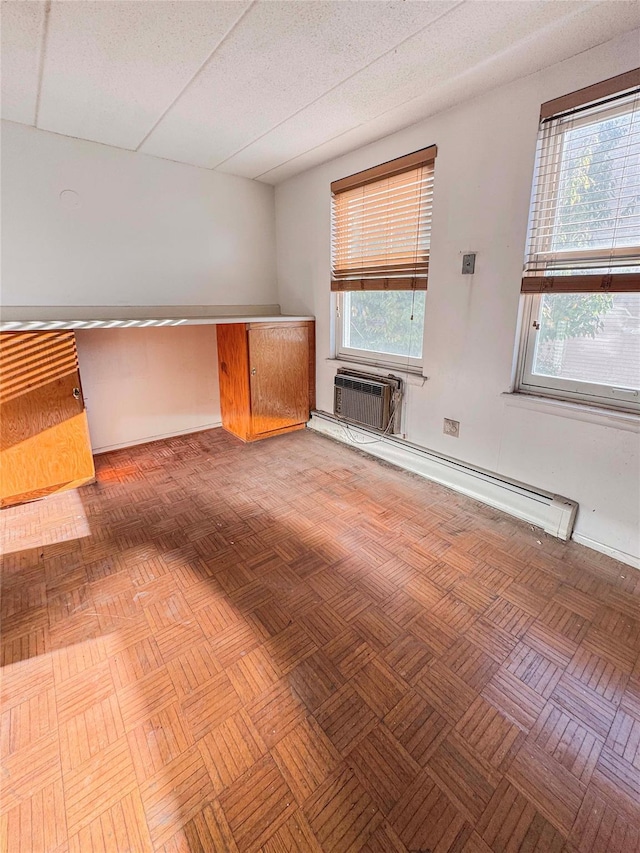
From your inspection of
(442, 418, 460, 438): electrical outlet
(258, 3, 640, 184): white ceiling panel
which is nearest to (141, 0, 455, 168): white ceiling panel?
(258, 3, 640, 184): white ceiling panel

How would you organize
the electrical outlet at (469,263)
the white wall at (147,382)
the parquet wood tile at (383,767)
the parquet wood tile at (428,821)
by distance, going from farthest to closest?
the white wall at (147,382)
the electrical outlet at (469,263)
the parquet wood tile at (383,767)
the parquet wood tile at (428,821)

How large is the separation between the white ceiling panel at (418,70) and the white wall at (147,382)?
6.04 feet

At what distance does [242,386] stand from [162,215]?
170 centimetres

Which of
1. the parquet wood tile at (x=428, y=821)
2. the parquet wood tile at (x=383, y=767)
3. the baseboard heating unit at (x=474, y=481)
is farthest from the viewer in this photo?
the baseboard heating unit at (x=474, y=481)

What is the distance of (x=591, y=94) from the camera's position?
1952 mm

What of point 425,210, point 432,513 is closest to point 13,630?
point 432,513

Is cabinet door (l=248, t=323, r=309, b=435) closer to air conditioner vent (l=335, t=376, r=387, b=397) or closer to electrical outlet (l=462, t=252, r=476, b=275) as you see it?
air conditioner vent (l=335, t=376, r=387, b=397)

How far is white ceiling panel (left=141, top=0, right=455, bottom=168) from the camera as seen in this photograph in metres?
1.67

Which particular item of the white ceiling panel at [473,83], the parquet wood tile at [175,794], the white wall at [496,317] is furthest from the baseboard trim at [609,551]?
the white ceiling panel at [473,83]

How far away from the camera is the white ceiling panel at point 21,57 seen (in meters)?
1.65

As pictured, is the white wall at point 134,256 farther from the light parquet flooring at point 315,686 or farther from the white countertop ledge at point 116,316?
the light parquet flooring at point 315,686

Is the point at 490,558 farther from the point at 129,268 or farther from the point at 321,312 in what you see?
the point at 129,268

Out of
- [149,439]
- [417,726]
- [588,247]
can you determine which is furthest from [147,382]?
[588,247]

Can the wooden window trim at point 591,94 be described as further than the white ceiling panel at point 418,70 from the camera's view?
Yes
